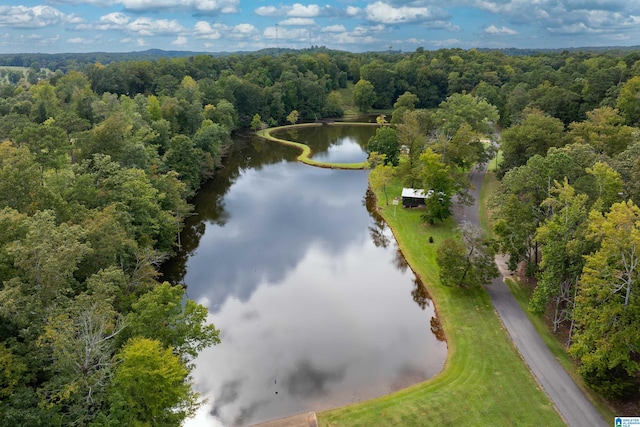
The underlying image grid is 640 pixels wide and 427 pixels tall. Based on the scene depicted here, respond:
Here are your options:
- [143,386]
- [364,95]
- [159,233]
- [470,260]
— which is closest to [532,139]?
[470,260]

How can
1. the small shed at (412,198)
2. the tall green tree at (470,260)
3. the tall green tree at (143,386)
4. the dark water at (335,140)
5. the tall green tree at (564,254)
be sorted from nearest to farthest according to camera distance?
the tall green tree at (143,386) → the tall green tree at (564,254) → the tall green tree at (470,260) → the small shed at (412,198) → the dark water at (335,140)

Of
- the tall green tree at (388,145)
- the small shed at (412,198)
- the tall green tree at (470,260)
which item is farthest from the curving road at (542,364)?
the tall green tree at (388,145)

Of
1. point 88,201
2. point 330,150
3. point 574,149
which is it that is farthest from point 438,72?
point 88,201

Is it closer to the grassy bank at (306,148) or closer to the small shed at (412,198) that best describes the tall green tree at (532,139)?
the small shed at (412,198)

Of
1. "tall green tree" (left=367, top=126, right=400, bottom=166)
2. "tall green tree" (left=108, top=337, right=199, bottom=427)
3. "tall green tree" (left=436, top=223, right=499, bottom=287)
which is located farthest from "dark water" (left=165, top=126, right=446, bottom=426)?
"tall green tree" (left=367, top=126, right=400, bottom=166)

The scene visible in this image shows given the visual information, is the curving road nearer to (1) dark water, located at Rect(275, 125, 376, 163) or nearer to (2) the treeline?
(2) the treeline

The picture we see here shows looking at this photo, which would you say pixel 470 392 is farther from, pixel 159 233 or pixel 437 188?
pixel 159 233
